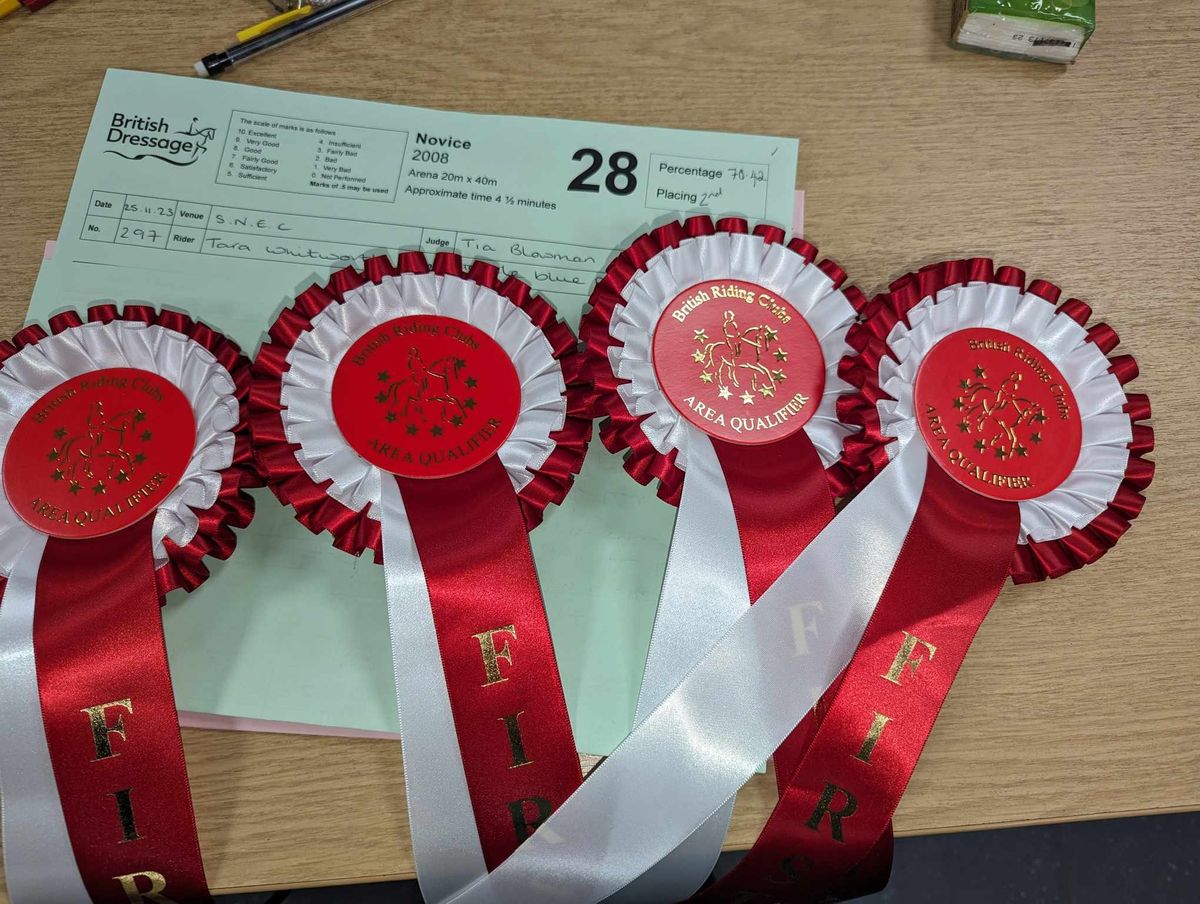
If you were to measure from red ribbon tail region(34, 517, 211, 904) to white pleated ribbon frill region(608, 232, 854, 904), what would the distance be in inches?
12.0

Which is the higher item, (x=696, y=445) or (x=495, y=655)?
(x=696, y=445)

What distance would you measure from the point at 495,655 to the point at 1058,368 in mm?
472

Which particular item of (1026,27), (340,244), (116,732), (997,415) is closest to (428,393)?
(340,244)

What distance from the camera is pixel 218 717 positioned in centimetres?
59

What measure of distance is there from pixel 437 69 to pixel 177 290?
0.97 feet

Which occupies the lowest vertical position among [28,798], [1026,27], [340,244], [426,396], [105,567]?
[28,798]

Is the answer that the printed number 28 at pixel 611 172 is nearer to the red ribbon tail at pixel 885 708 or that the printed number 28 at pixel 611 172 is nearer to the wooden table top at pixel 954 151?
the wooden table top at pixel 954 151

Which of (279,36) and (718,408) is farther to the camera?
(279,36)

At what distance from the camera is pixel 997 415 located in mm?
632

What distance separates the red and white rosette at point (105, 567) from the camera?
1.80 feet

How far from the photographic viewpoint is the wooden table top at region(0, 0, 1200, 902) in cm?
62

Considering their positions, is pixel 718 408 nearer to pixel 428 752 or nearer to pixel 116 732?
pixel 428 752

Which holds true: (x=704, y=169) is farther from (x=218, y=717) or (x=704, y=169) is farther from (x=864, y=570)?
(x=218, y=717)

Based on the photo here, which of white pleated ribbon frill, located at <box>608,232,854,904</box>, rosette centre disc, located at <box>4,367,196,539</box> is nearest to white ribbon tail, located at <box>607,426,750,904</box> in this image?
white pleated ribbon frill, located at <box>608,232,854,904</box>
